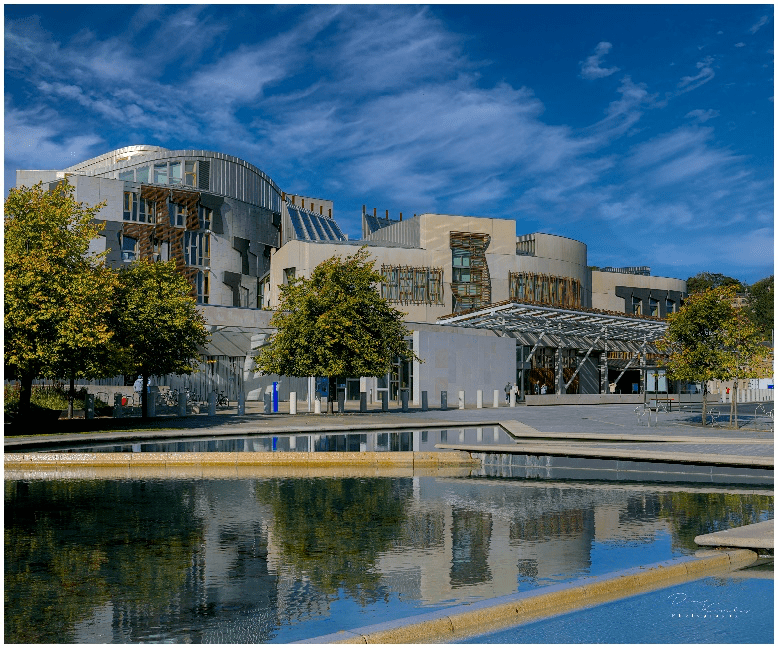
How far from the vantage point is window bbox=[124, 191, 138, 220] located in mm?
70625

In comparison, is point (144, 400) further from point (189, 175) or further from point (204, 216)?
point (189, 175)

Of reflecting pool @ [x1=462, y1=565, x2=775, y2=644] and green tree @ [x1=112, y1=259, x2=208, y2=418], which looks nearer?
reflecting pool @ [x1=462, y1=565, x2=775, y2=644]

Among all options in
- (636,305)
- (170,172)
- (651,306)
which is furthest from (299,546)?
(651,306)

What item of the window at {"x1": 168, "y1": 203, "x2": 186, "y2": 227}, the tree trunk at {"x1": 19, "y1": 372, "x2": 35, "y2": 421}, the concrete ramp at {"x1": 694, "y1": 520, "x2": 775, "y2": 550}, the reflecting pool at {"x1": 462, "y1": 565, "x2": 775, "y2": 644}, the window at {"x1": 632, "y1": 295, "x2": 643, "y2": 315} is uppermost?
the window at {"x1": 168, "y1": 203, "x2": 186, "y2": 227}

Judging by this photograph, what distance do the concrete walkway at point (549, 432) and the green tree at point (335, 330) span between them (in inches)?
146

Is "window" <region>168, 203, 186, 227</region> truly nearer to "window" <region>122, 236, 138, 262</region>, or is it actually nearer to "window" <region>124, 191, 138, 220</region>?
"window" <region>124, 191, 138, 220</region>

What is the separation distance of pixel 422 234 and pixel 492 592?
65062mm

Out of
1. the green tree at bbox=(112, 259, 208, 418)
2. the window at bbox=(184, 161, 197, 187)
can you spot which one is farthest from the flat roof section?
the window at bbox=(184, 161, 197, 187)

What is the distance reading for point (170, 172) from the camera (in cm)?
8356

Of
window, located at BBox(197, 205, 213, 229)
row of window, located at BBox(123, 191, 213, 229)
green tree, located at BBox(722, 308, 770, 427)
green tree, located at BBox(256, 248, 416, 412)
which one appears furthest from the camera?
window, located at BBox(197, 205, 213, 229)

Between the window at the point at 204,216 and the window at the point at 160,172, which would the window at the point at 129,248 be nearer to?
the window at the point at 204,216

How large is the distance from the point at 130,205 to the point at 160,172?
45.9 feet

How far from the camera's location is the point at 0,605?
717cm

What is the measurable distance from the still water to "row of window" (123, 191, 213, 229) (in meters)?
59.0
